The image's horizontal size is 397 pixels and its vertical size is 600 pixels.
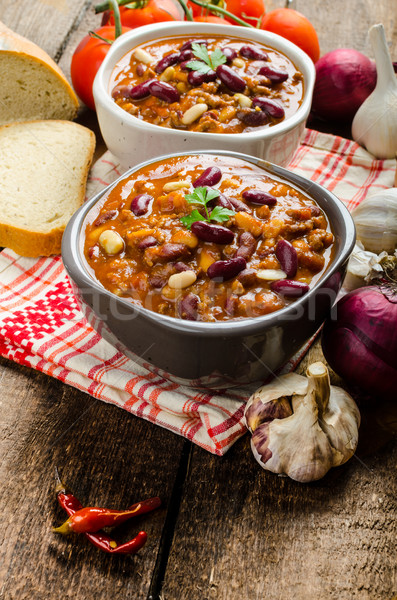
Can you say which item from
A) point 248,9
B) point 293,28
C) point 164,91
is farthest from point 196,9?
point 164,91

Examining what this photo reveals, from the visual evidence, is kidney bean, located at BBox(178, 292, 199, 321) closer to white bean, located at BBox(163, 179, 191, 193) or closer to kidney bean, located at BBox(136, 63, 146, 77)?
white bean, located at BBox(163, 179, 191, 193)

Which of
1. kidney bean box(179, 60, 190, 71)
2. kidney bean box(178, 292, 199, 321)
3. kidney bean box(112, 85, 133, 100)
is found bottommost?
kidney bean box(178, 292, 199, 321)

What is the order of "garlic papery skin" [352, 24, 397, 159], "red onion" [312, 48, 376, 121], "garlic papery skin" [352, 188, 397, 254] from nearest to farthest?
"garlic papery skin" [352, 188, 397, 254]
"garlic papery skin" [352, 24, 397, 159]
"red onion" [312, 48, 376, 121]

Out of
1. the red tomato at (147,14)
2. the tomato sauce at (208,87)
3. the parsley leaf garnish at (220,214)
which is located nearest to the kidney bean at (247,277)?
the parsley leaf garnish at (220,214)

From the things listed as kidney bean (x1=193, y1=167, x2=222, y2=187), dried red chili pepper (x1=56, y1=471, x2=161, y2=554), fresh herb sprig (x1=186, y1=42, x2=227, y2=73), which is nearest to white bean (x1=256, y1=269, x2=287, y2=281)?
kidney bean (x1=193, y1=167, x2=222, y2=187)

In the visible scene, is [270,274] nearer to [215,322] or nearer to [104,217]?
[215,322]

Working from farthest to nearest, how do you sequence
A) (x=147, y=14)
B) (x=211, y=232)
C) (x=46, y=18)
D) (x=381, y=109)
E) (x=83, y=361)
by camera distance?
(x=46, y=18), (x=147, y=14), (x=381, y=109), (x=83, y=361), (x=211, y=232)
